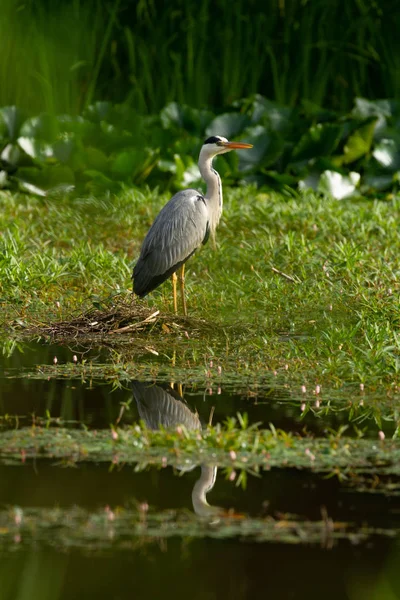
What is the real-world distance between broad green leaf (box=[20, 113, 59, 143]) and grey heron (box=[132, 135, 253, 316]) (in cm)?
340

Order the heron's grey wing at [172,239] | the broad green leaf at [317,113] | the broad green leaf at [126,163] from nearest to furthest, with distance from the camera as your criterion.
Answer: the heron's grey wing at [172,239] < the broad green leaf at [126,163] < the broad green leaf at [317,113]

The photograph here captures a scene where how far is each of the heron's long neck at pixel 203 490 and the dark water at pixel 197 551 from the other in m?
0.02

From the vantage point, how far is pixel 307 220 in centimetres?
841

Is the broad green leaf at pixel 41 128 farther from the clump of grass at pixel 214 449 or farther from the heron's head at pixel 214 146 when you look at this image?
the clump of grass at pixel 214 449

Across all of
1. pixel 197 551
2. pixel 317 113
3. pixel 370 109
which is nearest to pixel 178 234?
pixel 197 551

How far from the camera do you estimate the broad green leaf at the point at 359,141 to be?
10.7 metres

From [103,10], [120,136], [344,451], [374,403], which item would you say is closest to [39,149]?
[120,136]

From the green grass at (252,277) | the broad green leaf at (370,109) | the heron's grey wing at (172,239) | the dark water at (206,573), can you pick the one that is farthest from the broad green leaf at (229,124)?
the dark water at (206,573)

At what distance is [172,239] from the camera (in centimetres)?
645

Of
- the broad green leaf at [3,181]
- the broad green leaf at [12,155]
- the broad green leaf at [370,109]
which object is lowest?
the broad green leaf at [3,181]

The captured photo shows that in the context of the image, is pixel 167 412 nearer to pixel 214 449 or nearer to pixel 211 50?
pixel 214 449

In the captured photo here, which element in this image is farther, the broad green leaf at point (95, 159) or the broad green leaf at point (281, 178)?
the broad green leaf at point (281, 178)

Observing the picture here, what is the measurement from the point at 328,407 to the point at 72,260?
9.77ft

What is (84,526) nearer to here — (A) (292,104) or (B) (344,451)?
(B) (344,451)
